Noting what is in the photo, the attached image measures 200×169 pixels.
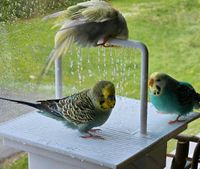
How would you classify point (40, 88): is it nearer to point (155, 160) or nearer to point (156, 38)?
point (155, 160)

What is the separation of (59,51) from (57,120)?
0.13 metres

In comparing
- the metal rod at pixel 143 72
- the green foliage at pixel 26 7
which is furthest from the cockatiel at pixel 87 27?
the green foliage at pixel 26 7

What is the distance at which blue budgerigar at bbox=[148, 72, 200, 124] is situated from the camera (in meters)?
0.93

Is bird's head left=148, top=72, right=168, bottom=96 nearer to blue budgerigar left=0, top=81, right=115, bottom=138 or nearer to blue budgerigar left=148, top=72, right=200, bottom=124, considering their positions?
blue budgerigar left=148, top=72, right=200, bottom=124

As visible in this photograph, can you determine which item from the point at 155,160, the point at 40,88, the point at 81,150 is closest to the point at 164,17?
the point at 40,88

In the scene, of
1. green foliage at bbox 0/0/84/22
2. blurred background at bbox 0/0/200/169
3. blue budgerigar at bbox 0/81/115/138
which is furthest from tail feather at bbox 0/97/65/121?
green foliage at bbox 0/0/84/22

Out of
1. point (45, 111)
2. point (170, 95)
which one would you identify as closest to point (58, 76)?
point (45, 111)

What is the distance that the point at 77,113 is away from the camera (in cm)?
86

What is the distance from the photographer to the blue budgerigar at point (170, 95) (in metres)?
0.93

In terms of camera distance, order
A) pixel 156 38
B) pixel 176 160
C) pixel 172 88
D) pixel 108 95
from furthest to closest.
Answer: pixel 156 38
pixel 176 160
pixel 172 88
pixel 108 95

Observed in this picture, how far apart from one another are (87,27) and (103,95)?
0.39 ft

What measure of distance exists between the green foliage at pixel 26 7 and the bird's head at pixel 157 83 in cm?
29

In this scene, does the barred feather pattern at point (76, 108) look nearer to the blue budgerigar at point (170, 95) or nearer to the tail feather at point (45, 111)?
the tail feather at point (45, 111)

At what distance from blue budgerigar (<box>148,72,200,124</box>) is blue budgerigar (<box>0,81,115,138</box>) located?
124mm
